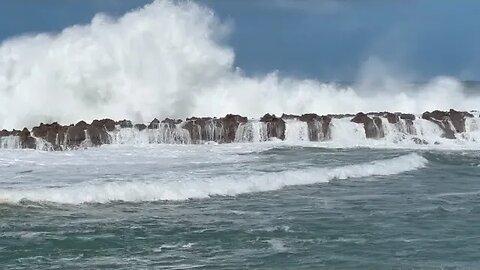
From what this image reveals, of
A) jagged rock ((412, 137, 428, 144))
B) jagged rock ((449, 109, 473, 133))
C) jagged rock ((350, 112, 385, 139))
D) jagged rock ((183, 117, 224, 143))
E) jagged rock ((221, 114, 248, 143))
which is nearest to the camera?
jagged rock ((183, 117, 224, 143))

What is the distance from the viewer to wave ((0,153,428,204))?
1086 cm

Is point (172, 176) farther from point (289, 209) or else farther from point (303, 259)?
point (303, 259)

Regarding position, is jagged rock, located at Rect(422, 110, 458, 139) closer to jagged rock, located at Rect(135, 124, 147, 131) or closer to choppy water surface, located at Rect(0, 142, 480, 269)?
choppy water surface, located at Rect(0, 142, 480, 269)

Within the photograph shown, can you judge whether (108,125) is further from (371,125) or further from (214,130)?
(371,125)

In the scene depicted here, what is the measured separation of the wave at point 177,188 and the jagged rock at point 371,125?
8334 mm

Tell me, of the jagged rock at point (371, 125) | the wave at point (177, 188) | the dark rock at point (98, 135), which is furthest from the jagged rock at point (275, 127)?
the wave at point (177, 188)

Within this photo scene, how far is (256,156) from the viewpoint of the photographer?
57.2ft

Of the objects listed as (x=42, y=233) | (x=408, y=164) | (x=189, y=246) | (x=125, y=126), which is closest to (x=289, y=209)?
(x=189, y=246)

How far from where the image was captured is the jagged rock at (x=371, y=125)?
74.5 feet

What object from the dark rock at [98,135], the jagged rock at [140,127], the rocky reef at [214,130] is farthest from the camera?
the jagged rock at [140,127]

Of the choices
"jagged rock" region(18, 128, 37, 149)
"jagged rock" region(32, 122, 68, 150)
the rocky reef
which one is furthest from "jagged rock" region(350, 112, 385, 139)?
"jagged rock" region(18, 128, 37, 149)

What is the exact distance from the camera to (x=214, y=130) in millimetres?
21500

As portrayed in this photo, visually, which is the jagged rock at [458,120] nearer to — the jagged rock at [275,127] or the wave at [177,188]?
the jagged rock at [275,127]

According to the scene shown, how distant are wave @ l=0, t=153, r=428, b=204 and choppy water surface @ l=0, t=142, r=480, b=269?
2 centimetres
